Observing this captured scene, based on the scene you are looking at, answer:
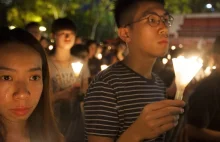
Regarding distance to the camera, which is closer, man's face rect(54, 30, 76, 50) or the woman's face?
the woman's face

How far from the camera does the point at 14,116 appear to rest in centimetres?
196

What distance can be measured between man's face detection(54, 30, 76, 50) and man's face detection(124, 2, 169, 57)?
7.98 feet

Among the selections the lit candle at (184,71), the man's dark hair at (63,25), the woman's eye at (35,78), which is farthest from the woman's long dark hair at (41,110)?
the man's dark hair at (63,25)

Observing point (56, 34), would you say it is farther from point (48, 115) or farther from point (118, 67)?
point (48, 115)

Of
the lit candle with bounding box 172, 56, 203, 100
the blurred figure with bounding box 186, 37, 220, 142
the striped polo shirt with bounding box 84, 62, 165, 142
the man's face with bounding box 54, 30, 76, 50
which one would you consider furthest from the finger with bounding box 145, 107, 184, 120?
the man's face with bounding box 54, 30, 76, 50

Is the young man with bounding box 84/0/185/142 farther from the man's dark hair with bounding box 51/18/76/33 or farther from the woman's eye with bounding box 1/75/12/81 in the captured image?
the man's dark hair with bounding box 51/18/76/33

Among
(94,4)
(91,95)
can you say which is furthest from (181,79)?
(94,4)

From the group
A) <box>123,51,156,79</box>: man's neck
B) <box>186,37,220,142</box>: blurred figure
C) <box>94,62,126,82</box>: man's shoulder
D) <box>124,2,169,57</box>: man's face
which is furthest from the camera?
<box>186,37,220,142</box>: blurred figure

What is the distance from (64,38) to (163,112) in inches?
139

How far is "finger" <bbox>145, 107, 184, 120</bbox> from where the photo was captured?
187 cm

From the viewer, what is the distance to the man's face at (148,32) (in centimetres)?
263

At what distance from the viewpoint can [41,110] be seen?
2.33m

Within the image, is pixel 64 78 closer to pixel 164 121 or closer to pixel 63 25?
pixel 63 25

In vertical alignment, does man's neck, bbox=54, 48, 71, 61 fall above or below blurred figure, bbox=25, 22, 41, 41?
below
